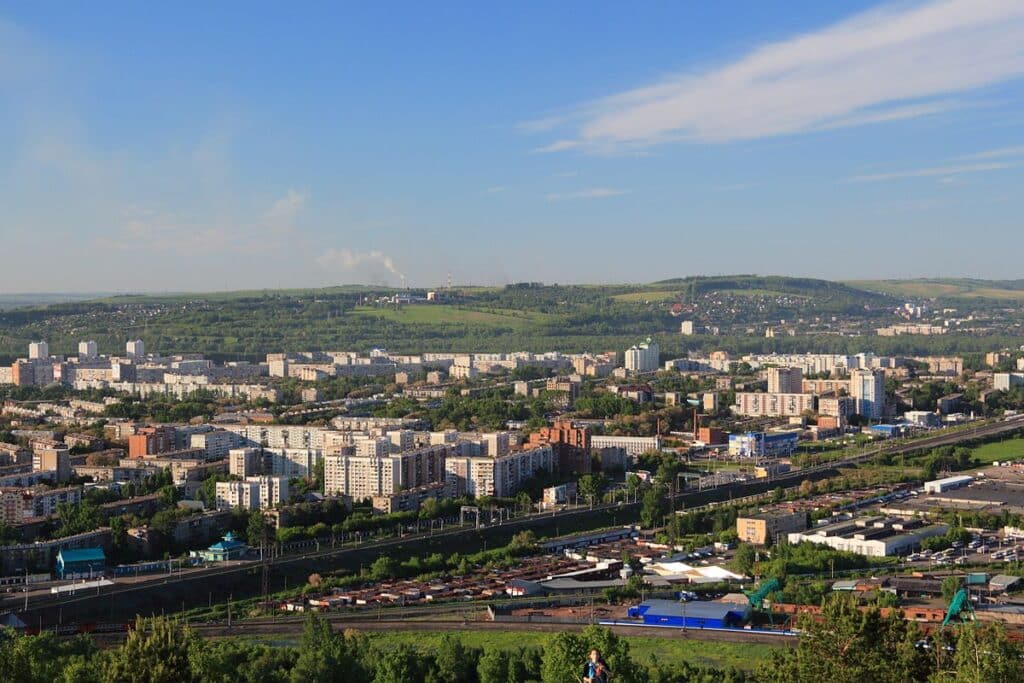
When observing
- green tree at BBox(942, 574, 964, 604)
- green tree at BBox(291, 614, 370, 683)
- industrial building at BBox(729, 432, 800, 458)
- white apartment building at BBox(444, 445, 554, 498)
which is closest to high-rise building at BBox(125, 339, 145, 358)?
industrial building at BBox(729, 432, 800, 458)

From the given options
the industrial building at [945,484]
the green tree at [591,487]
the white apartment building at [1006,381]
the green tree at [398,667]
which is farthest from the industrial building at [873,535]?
the white apartment building at [1006,381]

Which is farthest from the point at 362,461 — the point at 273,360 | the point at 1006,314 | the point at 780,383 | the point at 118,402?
the point at 1006,314

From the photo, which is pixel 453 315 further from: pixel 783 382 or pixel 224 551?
pixel 224 551

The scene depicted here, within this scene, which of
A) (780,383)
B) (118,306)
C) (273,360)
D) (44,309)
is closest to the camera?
(780,383)

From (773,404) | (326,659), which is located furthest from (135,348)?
(326,659)

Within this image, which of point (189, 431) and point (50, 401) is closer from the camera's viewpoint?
point (189, 431)

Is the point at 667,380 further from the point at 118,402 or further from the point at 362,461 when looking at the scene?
the point at 362,461

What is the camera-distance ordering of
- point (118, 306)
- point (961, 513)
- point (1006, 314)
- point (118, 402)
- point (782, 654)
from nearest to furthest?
1. point (782, 654)
2. point (961, 513)
3. point (118, 402)
4. point (118, 306)
5. point (1006, 314)
